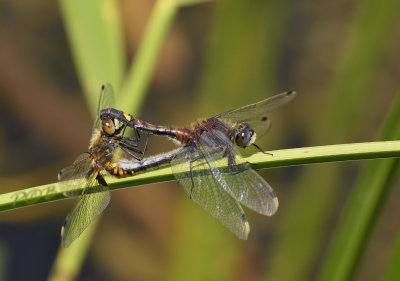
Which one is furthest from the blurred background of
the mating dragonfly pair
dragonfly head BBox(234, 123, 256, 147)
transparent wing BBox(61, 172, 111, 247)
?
transparent wing BBox(61, 172, 111, 247)

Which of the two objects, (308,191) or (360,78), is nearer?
(360,78)

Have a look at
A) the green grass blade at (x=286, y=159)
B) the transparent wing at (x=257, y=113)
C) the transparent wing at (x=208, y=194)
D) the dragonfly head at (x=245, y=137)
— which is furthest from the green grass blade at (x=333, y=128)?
the green grass blade at (x=286, y=159)

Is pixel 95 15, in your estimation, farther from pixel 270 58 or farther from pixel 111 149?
pixel 270 58

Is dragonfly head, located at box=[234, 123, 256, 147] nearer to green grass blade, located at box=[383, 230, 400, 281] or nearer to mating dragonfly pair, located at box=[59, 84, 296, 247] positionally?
mating dragonfly pair, located at box=[59, 84, 296, 247]

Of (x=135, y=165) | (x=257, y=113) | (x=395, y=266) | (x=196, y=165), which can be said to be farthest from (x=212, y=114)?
(x=395, y=266)

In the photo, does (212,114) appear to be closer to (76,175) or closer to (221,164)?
(221,164)

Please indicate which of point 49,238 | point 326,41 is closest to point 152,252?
point 49,238

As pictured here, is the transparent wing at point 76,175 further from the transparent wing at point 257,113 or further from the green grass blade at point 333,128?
the green grass blade at point 333,128
